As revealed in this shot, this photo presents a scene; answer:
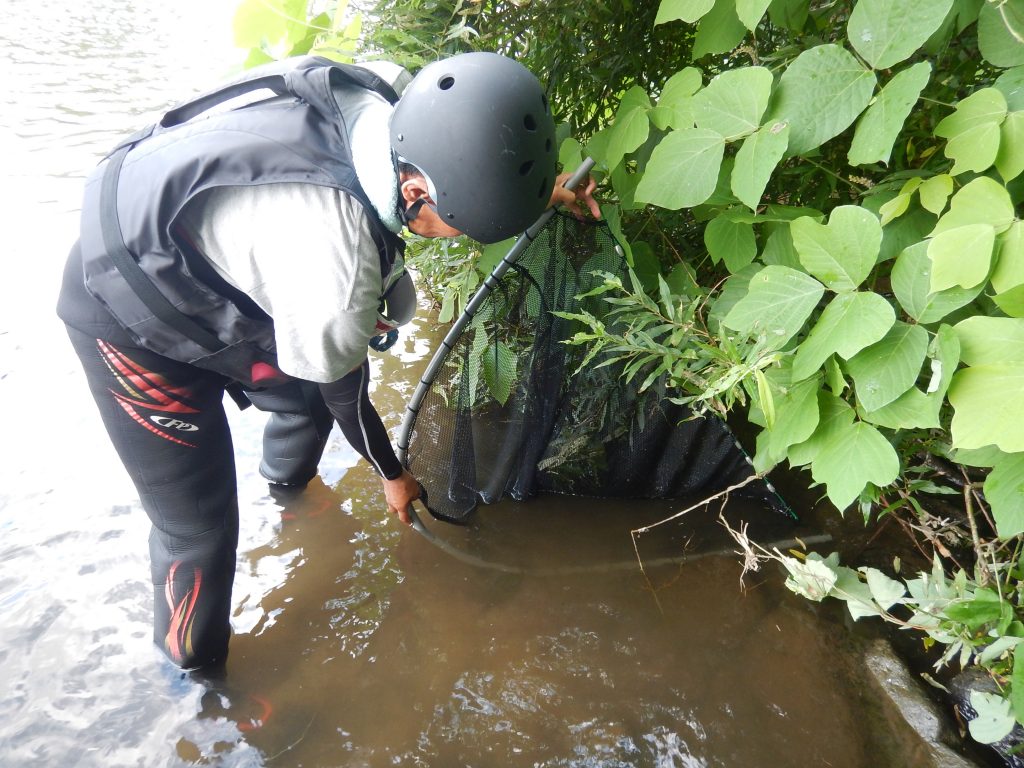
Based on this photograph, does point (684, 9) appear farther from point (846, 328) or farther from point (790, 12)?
point (846, 328)

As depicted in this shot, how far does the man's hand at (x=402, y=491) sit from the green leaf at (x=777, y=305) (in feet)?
4.34

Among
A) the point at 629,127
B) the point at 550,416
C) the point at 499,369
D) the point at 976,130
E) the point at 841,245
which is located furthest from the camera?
the point at 550,416

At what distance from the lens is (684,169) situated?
5.09ft

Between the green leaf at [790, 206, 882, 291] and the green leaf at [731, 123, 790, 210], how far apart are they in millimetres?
115

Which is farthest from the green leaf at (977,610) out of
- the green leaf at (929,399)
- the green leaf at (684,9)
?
the green leaf at (684,9)

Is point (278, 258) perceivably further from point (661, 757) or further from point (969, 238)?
point (661, 757)

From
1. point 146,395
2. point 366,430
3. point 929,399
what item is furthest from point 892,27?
point 146,395

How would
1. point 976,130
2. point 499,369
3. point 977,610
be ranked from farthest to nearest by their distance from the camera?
point 499,369, point 977,610, point 976,130

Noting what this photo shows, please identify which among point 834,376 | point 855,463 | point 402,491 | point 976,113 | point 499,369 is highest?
point 976,113

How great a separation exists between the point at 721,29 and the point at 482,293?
0.99 metres

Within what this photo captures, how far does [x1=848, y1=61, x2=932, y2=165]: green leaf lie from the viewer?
1268mm

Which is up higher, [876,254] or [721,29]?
[721,29]

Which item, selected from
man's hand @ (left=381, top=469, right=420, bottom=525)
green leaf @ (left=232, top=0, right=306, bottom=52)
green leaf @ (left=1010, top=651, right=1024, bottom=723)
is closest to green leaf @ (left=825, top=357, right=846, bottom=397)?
green leaf @ (left=1010, top=651, right=1024, bottom=723)

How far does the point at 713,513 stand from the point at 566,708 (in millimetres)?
1035
